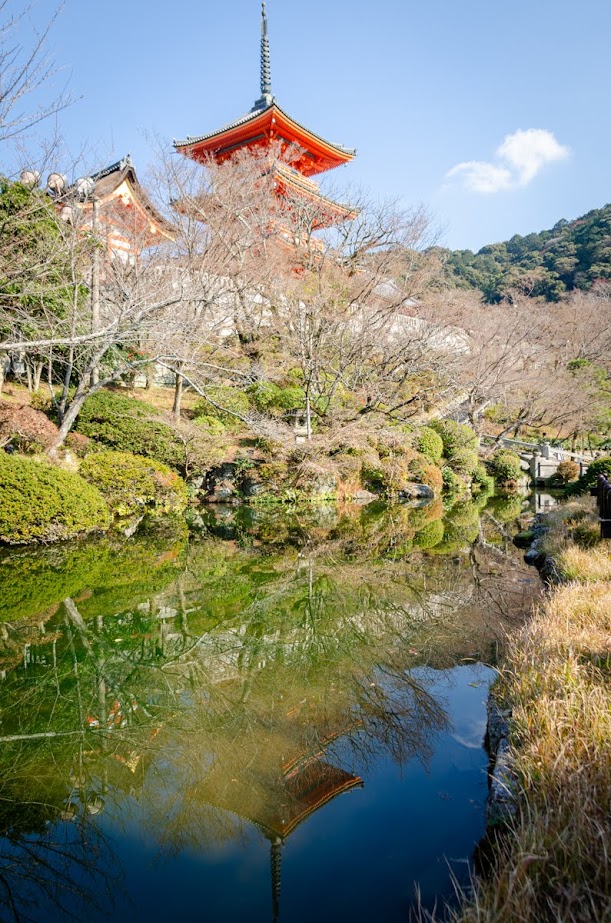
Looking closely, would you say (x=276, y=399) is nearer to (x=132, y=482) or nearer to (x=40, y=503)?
(x=132, y=482)

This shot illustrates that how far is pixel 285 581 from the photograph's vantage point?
7246 millimetres

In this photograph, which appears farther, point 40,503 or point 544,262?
point 544,262

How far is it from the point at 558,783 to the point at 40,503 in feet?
26.7

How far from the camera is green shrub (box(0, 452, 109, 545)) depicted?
A: 8.16 metres

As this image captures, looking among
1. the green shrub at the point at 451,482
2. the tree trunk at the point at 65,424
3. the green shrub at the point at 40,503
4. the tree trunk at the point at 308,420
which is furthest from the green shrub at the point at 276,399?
the green shrub at the point at 40,503

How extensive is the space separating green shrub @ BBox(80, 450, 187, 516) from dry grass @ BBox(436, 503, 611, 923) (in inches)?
340

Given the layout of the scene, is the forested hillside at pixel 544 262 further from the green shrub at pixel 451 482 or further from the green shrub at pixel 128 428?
the green shrub at pixel 128 428

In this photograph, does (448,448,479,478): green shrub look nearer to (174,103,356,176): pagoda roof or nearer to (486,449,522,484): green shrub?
(486,449,522,484): green shrub

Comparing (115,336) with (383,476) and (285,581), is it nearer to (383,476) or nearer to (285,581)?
(285,581)

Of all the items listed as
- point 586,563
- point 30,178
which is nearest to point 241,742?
A: point 586,563

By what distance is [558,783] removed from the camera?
236 cm

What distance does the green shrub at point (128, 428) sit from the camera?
11.9 metres

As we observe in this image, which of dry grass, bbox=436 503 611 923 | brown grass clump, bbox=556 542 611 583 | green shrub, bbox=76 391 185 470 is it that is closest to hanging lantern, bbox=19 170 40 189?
green shrub, bbox=76 391 185 470

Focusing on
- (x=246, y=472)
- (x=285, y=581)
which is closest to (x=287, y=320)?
(x=246, y=472)
